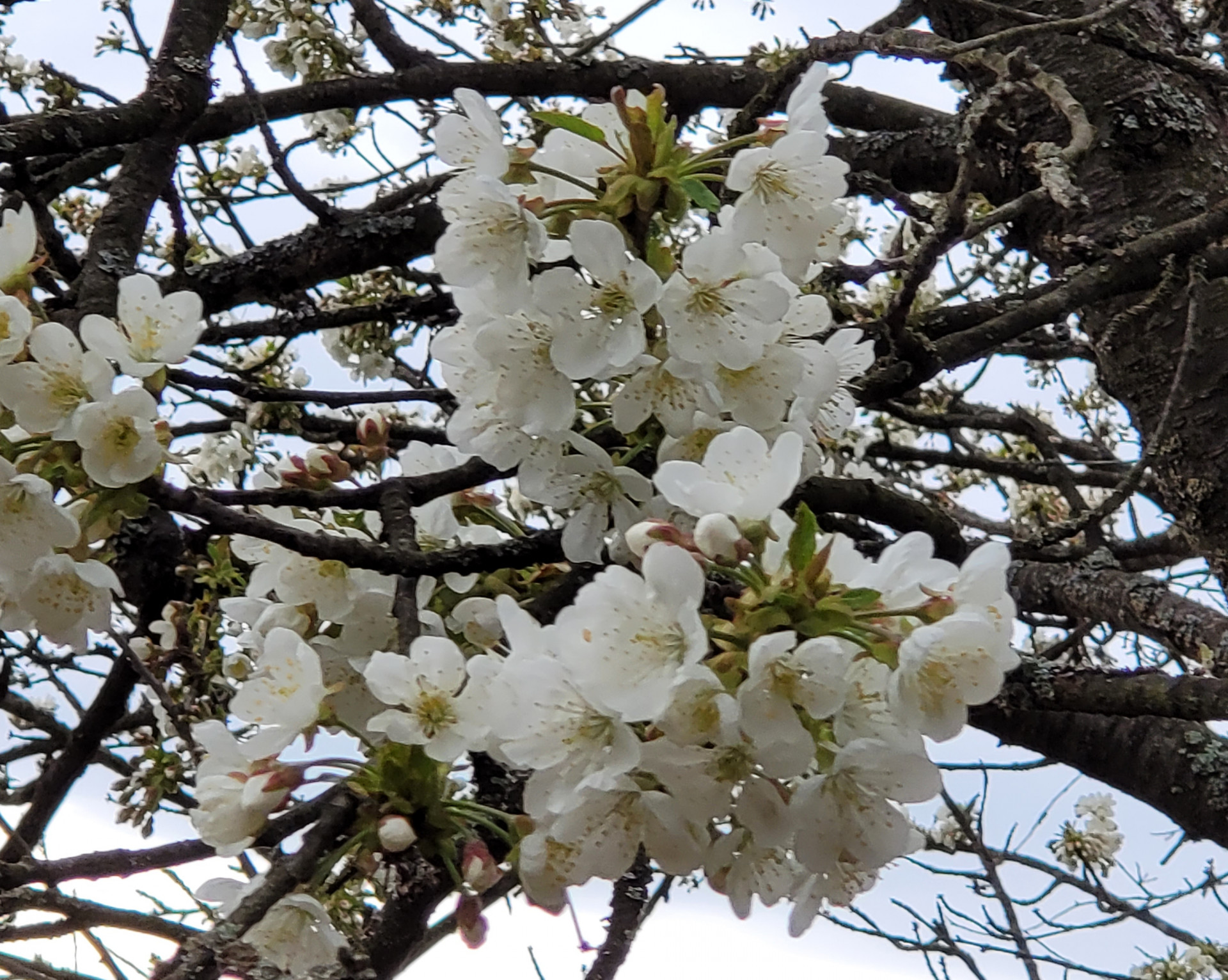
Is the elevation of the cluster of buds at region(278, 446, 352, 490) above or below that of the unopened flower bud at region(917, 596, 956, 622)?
above

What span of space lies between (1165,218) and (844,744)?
184 centimetres

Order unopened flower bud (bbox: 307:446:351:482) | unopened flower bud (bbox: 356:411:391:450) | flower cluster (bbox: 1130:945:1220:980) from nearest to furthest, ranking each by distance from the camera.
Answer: unopened flower bud (bbox: 307:446:351:482)
unopened flower bud (bbox: 356:411:391:450)
flower cluster (bbox: 1130:945:1220:980)

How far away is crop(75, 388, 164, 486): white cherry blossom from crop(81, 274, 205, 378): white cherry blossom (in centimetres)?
8

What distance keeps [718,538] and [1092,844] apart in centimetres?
384

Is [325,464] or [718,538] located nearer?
[718,538]

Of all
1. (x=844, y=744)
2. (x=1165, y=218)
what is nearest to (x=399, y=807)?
(x=844, y=744)

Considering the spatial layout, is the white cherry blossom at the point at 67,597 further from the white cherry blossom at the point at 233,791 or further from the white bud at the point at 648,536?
the white bud at the point at 648,536

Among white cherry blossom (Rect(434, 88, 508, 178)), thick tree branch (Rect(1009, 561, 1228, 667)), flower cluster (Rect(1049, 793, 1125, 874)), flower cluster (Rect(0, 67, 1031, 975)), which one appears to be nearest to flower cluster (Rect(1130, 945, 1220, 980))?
flower cluster (Rect(1049, 793, 1125, 874))

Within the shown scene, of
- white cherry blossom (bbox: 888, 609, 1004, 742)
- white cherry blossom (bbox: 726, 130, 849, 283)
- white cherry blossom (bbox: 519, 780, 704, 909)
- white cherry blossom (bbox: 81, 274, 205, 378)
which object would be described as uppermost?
white cherry blossom (bbox: 726, 130, 849, 283)

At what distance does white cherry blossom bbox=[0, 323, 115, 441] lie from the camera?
3.33 ft

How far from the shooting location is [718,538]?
82cm

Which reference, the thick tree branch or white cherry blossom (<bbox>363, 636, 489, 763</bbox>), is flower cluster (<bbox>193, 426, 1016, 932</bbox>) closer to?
white cherry blossom (<bbox>363, 636, 489, 763</bbox>)

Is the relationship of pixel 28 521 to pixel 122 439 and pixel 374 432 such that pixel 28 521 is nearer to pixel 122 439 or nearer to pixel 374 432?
pixel 122 439

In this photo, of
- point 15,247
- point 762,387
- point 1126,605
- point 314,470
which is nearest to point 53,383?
point 15,247
